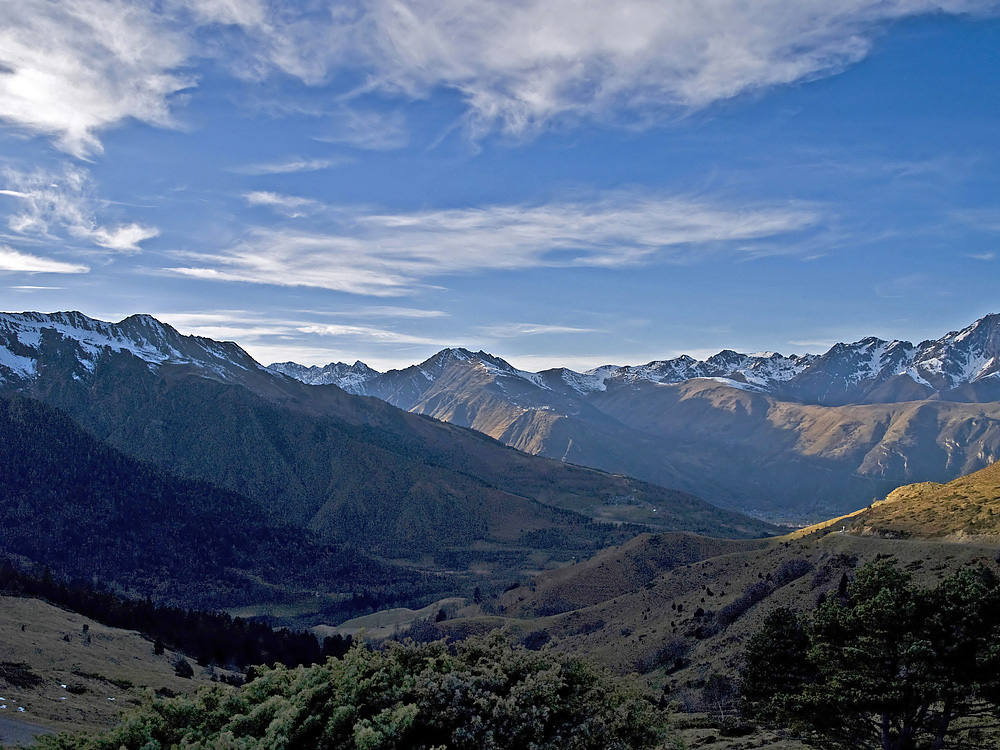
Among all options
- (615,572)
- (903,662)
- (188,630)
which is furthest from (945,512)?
(188,630)

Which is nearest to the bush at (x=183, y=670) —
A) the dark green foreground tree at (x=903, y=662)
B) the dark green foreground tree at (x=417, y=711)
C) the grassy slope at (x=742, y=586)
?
the grassy slope at (x=742, y=586)

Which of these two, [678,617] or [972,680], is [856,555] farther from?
[972,680]

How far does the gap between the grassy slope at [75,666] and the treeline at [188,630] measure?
6.76 metres

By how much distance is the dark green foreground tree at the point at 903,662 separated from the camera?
28047 millimetres

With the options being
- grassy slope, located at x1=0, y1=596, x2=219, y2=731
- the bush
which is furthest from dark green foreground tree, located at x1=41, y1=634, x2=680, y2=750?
the bush

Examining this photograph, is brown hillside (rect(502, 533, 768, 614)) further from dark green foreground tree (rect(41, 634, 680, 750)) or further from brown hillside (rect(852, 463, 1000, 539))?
dark green foreground tree (rect(41, 634, 680, 750))

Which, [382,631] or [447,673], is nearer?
[447,673]

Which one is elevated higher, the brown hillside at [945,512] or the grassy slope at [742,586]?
the brown hillside at [945,512]

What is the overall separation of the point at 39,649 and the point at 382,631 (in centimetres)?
10345

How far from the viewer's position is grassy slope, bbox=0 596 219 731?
44.6m

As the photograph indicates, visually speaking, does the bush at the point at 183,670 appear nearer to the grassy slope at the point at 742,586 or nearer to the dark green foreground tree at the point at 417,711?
the grassy slope at the point at 742,586

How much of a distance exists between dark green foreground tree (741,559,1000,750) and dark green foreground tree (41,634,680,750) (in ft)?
32.2

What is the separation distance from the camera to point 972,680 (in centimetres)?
2789

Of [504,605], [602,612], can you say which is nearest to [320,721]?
[602,612]
